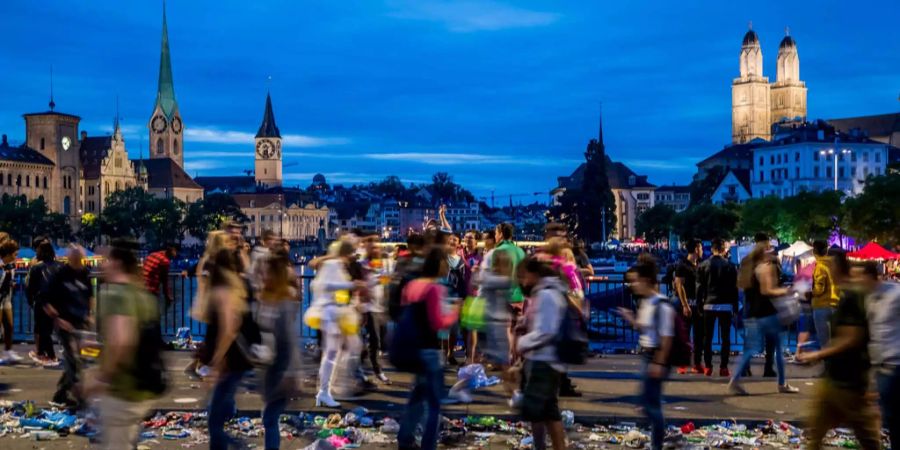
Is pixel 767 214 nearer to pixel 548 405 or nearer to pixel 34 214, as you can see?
pixel 34 214

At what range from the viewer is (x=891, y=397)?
857cm

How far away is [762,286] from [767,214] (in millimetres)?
85285

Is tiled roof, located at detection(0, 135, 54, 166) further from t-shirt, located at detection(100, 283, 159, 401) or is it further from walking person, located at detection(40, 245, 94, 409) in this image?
t-shirt, located at detection(100, 283, 159, 401)

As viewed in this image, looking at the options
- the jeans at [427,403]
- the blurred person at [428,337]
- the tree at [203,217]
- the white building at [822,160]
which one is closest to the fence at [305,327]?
the blurred person at [428,337]

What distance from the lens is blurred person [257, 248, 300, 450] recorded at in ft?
29.8

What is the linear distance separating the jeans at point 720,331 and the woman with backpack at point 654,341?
16.8 feet

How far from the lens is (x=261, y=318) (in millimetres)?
9242

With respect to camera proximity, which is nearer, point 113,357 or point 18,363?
point 113,357

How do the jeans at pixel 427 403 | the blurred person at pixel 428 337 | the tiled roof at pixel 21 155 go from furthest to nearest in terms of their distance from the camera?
the tiled roof at pixel 21 155 < the jeans at pixel 427 403 < the blurred person at pixel 428 337

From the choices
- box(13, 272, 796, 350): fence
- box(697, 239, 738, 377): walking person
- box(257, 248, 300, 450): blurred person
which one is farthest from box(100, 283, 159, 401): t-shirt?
box(697, 239, 738, 377): walking person

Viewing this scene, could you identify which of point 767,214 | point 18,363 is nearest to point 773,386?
point 18,363

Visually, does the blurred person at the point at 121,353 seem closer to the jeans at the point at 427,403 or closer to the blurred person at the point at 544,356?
the jeans at the point at 427,403

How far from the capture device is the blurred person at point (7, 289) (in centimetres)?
1510

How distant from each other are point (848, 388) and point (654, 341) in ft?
5.18
